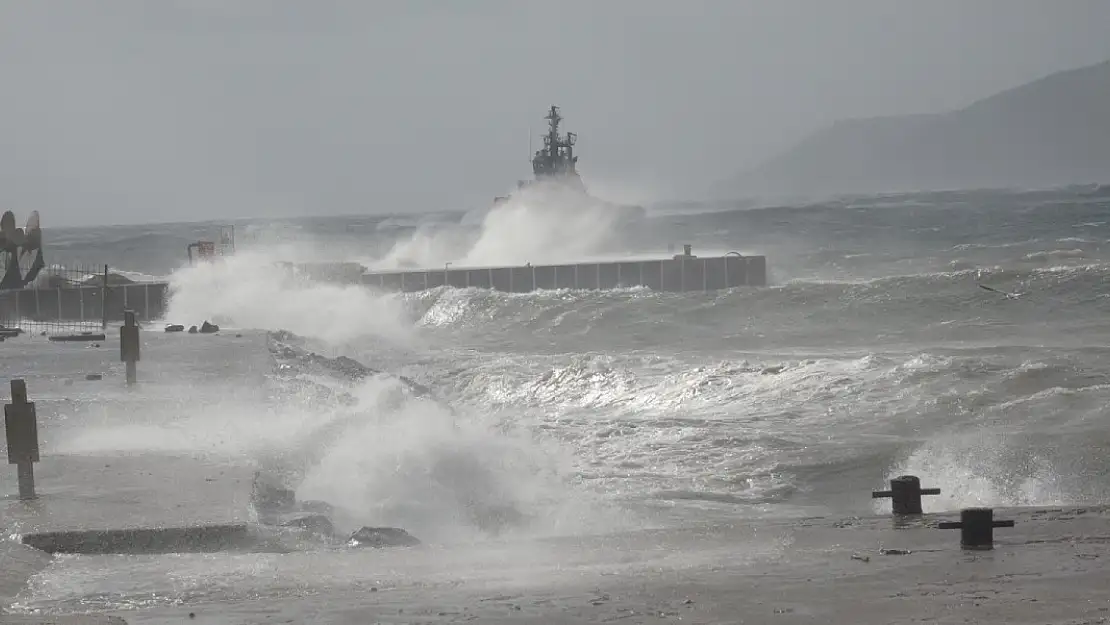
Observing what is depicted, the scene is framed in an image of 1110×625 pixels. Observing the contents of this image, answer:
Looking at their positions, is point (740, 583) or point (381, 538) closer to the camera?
point (740, 583)

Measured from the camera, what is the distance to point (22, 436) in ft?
31.3

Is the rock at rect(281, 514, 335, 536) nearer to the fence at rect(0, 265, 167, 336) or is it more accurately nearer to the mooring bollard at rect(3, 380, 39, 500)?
the mooring bollard at rect(3, 380, 39, 500)

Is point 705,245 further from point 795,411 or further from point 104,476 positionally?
point 104,476

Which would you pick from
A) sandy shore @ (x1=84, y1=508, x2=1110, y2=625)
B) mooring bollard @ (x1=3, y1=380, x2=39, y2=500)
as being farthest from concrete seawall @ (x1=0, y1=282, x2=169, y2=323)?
sandy shore @ (x1=84, y1=508, x2=1110, y2=625)

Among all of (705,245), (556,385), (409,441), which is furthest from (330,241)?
(409,441)

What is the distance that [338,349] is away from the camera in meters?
28.8

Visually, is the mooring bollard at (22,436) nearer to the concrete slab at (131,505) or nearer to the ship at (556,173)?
the concrete slab at (131,505)

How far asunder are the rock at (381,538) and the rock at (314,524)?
235 mm

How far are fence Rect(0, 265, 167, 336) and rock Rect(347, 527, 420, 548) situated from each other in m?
23.3

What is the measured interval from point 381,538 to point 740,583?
279 cm

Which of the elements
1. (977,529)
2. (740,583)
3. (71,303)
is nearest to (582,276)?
(71,303)

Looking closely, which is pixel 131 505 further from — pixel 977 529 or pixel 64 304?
pixel 64 304

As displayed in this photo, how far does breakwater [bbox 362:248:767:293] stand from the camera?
45.6 meters

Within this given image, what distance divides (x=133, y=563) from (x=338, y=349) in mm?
20824
